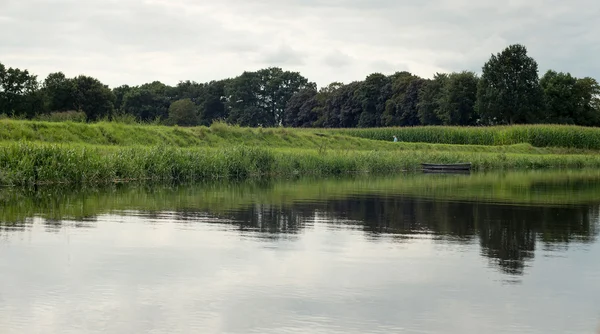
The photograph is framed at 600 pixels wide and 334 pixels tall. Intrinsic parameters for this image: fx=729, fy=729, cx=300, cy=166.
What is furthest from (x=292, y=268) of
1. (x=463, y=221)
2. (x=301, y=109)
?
(x=301, y=109)

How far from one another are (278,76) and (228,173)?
122534 millimetres

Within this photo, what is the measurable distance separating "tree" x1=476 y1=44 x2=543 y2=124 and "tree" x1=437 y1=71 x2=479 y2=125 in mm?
5233

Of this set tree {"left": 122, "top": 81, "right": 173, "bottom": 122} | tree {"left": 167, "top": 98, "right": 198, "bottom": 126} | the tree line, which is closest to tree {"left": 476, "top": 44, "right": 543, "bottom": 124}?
the tree line

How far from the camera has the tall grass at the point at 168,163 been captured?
81.9ft

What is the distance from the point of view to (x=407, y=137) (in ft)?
275

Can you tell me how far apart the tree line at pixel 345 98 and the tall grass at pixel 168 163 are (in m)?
32.1

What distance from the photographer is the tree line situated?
77250 millimetres

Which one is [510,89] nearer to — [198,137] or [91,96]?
[91,96]

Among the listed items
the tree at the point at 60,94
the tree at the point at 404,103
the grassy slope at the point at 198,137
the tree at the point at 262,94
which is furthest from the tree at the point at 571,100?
the tree at the point at 60,94

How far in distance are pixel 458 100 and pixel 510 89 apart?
9.71 m

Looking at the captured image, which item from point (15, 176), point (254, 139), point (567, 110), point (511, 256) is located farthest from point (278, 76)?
point (511, 256)

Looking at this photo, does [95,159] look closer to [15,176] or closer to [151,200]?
[15,176]

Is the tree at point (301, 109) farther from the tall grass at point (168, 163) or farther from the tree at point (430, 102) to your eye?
the tall grass at point (168, 163)

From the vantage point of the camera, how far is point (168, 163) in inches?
1216
